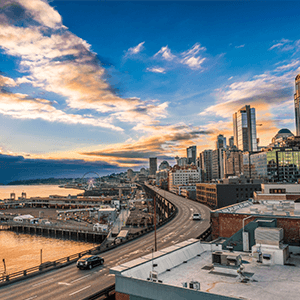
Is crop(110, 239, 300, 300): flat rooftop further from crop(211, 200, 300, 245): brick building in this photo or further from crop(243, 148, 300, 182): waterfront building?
crop(243, 148, 300, 182): waterfront building

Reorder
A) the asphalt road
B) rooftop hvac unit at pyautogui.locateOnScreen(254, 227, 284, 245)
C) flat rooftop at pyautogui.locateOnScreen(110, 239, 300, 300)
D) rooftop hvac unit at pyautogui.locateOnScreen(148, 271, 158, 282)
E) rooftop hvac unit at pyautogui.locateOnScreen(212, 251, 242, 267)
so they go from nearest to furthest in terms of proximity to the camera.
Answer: flat rooftop at pyautogui.locateOnScreen(110, 239, 300, 300)
rooftop hvac unit at pyautogui.locateOnScreen(148, 271, 158, 282)
rooftop hvac unit at pyautogui.locateOnScreen(212, 251, 242, 267)
rooftop hvac unit at pyautogui.locateOnScreen(254, 227, 284, 245)
the asphalt road

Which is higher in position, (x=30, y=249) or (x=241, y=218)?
(x=241, y=218)

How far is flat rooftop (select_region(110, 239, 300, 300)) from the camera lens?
15.3m

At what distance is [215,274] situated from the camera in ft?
60.2

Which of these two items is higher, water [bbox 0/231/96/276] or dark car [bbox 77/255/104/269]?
dark car [bbox 77/255/104/269]

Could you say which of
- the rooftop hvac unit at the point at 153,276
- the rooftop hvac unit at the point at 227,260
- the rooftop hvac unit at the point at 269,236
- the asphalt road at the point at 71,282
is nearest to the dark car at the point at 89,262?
the asphalt road at the point at 71,282

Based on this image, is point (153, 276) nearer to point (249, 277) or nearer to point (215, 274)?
point (215, 274)

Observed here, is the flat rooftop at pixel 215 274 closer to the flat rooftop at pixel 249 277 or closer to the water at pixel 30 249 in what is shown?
the flat rooftop at pixel 249 277

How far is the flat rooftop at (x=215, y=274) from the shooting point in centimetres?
1530

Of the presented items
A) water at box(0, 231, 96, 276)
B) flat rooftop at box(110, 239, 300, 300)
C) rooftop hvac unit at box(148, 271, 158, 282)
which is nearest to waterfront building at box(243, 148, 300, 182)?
water at box(0, 231, 96, 276)

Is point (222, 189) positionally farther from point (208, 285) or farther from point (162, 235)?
point (208, 285)

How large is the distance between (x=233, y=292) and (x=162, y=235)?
137 feet

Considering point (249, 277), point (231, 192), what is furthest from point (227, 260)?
point (231, 192)

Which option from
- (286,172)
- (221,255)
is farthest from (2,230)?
(286,172)
